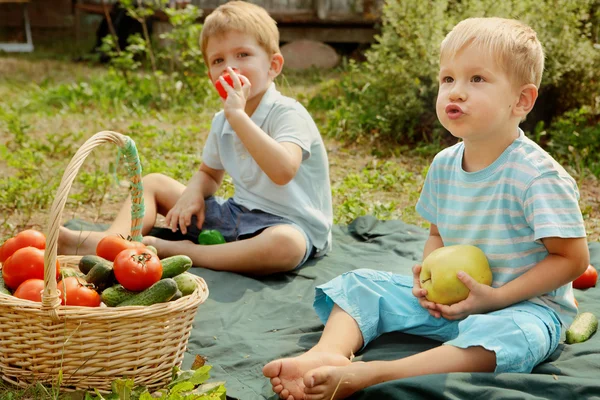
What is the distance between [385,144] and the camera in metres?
6.38

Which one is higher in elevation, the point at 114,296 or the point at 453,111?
→ the point at 453,111

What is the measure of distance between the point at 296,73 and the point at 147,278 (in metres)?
7.39

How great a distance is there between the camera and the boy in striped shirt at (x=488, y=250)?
2.33m

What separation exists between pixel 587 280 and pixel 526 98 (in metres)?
1.24

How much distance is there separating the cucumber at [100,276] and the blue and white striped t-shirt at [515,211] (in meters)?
1.23

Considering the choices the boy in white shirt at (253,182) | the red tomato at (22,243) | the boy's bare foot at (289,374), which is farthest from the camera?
the boy in white shirt at (253,182)

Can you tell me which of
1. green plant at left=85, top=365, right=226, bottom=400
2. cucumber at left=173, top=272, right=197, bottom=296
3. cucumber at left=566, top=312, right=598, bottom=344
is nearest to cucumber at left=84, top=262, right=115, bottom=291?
cucumber at left=173, top=272, right=197, bottom=296

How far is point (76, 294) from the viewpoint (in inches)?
94.0

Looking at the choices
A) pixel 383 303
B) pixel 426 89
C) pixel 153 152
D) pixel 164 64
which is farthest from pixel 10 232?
pixel 164 64

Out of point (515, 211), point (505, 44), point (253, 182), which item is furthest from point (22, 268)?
point (505, 44)

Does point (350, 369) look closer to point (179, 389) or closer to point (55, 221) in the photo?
point (179, 389)

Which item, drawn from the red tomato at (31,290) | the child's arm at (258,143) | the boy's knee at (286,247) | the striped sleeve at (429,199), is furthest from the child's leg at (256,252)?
the red tomato at (31,290)

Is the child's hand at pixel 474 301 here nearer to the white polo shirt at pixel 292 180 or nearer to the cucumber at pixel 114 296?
the cucumber at pixel 114 296

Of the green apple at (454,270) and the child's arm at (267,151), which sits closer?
the green apple at (454,270)
